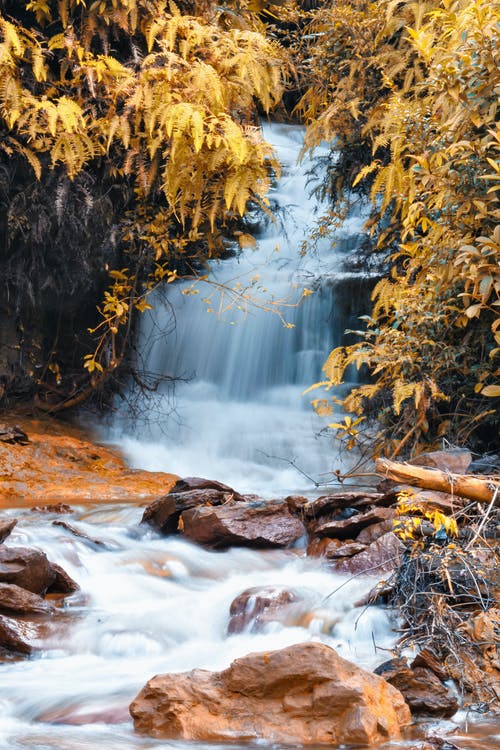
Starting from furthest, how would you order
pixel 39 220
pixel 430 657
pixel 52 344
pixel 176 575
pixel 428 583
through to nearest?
pixel 52 344 < pixel 39 220 < pixel 176 575 < pixel 428 583 < pixel 430 657

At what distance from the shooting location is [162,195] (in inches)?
316

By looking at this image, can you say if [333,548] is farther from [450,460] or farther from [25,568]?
[25,568]

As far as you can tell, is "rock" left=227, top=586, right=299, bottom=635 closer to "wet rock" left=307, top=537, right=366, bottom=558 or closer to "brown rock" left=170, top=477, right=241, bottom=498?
"wet rock" left=307, top=537, right=366, bottom=558

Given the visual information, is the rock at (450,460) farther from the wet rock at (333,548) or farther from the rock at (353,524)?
the wet rock at (333,548)

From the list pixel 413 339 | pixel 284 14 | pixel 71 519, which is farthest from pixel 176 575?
pixel 284 14

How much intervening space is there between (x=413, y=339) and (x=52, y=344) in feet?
13.9

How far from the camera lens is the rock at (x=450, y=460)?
4.75 metres

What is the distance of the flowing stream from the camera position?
3080 millimetres

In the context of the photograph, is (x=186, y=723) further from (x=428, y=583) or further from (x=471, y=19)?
(x=471, y=19)

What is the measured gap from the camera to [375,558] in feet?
13.3

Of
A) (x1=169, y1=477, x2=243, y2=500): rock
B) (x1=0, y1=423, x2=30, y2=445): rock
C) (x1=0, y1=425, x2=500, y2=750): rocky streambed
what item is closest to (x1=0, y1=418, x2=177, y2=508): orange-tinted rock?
(x1=0, y1=423, x2=30, y2=445): rock

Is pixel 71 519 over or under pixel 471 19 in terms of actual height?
under

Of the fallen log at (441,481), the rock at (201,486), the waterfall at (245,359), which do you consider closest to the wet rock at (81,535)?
the rock at (201,486)

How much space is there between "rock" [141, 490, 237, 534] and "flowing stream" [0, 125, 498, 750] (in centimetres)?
12
